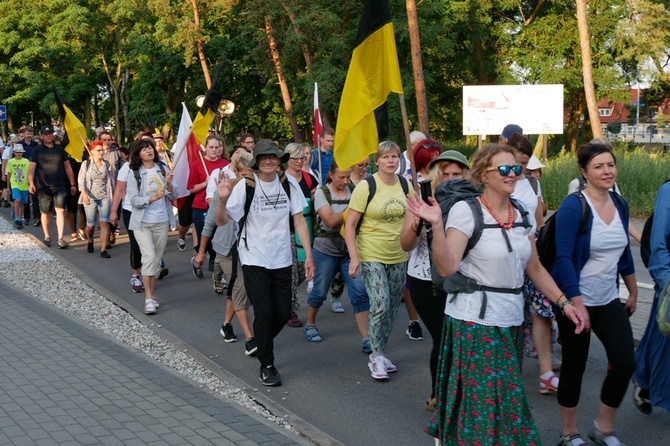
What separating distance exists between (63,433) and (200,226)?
266 inches

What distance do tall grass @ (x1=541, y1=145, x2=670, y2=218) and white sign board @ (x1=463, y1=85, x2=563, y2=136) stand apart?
1.52 meters

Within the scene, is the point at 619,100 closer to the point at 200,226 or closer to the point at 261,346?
the point at 200,226

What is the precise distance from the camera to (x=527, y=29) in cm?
3494

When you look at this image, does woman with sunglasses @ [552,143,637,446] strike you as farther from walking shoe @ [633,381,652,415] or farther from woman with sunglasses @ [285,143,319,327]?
woman with sunglasses @ [285,143,319,327]

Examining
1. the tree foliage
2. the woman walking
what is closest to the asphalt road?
the woman walking

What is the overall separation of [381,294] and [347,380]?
772 mm

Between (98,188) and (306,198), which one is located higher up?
(306,198)

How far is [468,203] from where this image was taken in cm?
427

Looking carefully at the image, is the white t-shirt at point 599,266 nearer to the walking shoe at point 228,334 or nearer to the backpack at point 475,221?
the backpack at point 475,221

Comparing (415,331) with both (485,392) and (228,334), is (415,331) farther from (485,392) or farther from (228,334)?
(485,392)

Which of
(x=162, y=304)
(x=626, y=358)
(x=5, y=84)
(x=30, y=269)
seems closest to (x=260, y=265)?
(x=626, y=358)

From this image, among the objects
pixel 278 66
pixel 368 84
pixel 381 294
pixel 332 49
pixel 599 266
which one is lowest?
pixel 381 294

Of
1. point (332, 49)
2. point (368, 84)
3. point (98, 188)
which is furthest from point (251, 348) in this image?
point (332, 49)

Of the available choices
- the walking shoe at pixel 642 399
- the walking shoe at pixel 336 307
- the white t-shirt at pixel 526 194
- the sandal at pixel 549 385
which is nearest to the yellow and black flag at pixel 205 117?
the walking shoe at pixel 336 307
